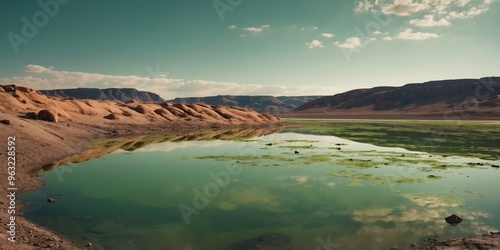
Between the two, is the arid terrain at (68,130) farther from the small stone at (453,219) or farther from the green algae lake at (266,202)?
the small stone at (453,219)

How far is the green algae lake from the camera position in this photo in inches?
440

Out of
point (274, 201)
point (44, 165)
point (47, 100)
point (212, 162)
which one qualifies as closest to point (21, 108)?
point (47, 100)

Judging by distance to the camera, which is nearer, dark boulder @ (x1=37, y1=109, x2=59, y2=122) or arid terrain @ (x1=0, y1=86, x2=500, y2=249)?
arid terrain @ (x1=0, y1=86, x2=500, y2=249)

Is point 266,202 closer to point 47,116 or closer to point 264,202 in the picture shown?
point 264,202

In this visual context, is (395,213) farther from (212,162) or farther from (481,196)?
(212,162)

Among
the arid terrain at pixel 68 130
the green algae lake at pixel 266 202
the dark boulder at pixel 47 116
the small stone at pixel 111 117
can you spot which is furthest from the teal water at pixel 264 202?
the small stone at pixel 111 117

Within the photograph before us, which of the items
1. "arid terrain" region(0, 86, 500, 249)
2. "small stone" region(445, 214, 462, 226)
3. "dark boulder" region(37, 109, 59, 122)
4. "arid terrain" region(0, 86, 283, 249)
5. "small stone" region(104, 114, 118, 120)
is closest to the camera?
"arid terrain" region(0, 86, 500, 249)

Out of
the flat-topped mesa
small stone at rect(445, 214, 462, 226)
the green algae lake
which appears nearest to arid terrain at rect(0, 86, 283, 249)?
the flat-topped mesa

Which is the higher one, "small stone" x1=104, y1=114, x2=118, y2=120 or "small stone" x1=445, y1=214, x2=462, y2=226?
"small stone" x1=104, y1=114, x2=118, y2=120

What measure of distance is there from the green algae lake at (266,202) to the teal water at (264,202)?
4cm

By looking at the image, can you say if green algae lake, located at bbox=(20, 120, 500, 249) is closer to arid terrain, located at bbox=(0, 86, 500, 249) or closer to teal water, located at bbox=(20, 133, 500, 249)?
teal water, located at bbox=(20, 133, 500, 249)

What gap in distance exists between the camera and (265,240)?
35.5ft

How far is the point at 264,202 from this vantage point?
15195mm

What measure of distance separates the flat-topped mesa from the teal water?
27223 mm
